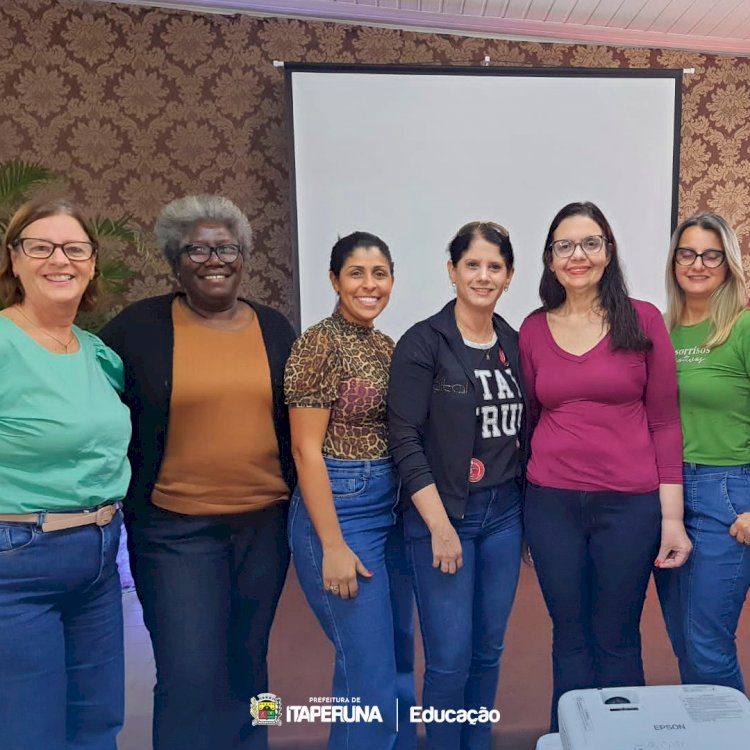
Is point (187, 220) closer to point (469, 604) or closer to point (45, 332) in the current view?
point (45, 332)

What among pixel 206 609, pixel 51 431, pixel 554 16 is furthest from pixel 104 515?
pixel 554 16

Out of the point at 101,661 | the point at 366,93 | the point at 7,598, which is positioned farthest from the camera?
the point at 366,93

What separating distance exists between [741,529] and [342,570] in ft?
2.80

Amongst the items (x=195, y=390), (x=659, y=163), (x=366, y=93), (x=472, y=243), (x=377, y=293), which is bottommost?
(x=195, y=390)

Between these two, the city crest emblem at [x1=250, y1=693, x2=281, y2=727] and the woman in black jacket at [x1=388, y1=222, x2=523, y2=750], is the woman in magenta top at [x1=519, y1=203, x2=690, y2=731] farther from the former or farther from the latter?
the city crest emblem at [x1=250, y1=693, x2=281, y2=727]

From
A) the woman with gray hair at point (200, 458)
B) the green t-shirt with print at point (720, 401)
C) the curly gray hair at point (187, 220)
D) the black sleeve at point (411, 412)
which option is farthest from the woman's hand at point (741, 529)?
the curly gray hair at point (187, 220)

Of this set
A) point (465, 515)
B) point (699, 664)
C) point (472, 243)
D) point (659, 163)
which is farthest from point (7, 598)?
point (659, 163)

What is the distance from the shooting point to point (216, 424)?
133 centimetres

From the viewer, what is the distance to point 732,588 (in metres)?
1.39

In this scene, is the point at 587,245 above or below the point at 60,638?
above

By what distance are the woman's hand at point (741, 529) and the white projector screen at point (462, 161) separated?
5.41 ft

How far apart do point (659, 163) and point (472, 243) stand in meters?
2.04

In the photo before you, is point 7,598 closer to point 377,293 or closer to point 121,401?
point 121,401

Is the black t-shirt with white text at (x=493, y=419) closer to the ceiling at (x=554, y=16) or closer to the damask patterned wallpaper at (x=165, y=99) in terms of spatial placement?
the damask patterned wallpaper at (x=165, y=99)
